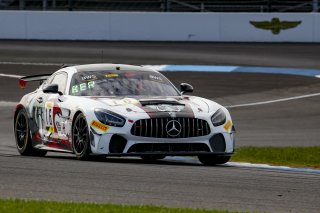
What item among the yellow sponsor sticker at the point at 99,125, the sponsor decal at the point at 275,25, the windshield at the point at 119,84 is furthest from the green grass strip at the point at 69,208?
the sponsor decal at the point at 275,25

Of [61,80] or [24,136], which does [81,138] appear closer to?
[61,80]

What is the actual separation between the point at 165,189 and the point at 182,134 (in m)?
3.03

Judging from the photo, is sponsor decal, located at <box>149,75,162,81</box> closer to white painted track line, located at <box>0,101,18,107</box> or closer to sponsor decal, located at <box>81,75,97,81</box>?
sponsor decal, located at <box>81,75,97,81</box>

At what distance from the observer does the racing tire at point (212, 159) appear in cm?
1349

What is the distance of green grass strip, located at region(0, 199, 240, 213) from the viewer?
8.37 metres

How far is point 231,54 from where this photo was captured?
3153 cm

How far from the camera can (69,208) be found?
27.8 ft

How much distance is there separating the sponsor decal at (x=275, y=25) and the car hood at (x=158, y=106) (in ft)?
67.9

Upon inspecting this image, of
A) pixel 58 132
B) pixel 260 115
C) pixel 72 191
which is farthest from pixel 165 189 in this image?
pixel 260 115

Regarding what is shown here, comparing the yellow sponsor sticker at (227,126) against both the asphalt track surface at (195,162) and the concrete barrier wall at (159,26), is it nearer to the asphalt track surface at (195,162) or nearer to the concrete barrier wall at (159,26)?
the asphalt track surface at (195,162)

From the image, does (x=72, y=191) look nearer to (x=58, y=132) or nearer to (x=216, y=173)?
(x=216, y=173)

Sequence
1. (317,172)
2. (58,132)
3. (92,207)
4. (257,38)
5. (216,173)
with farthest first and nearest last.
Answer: (257,38)
(58,132)
(317,172)
(216,173)
(92,207)

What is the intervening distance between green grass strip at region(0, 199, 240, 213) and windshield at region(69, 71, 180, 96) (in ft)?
16.8

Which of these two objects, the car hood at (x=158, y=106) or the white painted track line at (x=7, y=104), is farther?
the white painted track line at (x=7, y=104)
